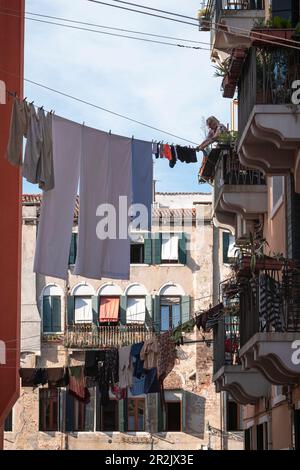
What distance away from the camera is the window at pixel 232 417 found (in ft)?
159

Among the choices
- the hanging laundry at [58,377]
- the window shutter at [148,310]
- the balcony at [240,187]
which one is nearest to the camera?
the balcony at [240,187]

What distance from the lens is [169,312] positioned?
5003 centimetres

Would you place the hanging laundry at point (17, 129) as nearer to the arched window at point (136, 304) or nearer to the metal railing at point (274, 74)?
the metal railing at point (274, 74)

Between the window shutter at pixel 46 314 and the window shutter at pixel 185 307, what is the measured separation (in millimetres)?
5236

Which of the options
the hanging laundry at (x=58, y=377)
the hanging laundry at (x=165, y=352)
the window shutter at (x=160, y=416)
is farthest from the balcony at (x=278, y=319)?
the window shutter at (x=160, y=416)

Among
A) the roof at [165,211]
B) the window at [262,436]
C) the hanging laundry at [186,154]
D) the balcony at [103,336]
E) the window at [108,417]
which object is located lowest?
the window at [108,417]

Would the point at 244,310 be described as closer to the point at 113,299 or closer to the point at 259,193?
the point at 259,193

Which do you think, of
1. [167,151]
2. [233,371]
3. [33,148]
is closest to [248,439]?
[233,371]

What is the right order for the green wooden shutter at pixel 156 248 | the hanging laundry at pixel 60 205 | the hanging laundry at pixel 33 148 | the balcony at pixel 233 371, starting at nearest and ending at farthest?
the hanging laundry at pixel 33 148
the hanging laundry at pixel 60 205
the balcony at pixel 233 371
the green wooden shutter at pixel 156 248

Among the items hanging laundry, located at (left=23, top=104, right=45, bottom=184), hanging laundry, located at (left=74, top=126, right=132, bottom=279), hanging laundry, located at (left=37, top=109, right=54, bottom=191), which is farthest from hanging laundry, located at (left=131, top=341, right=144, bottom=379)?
hanging laundry, located at (left=23, top=104, right=45, bottom=184)

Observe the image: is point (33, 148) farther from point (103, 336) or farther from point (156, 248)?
point (156, 248)

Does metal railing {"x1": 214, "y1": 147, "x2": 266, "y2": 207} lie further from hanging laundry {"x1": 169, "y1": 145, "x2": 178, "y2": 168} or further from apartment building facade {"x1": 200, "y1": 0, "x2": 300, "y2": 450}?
hanging laundry {"x1": 169, "y1": 145, "x2": 178, "y2": 168}

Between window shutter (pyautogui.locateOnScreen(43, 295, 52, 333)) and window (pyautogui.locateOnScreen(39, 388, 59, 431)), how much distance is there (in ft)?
7.78

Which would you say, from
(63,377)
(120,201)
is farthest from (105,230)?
(63,377)
